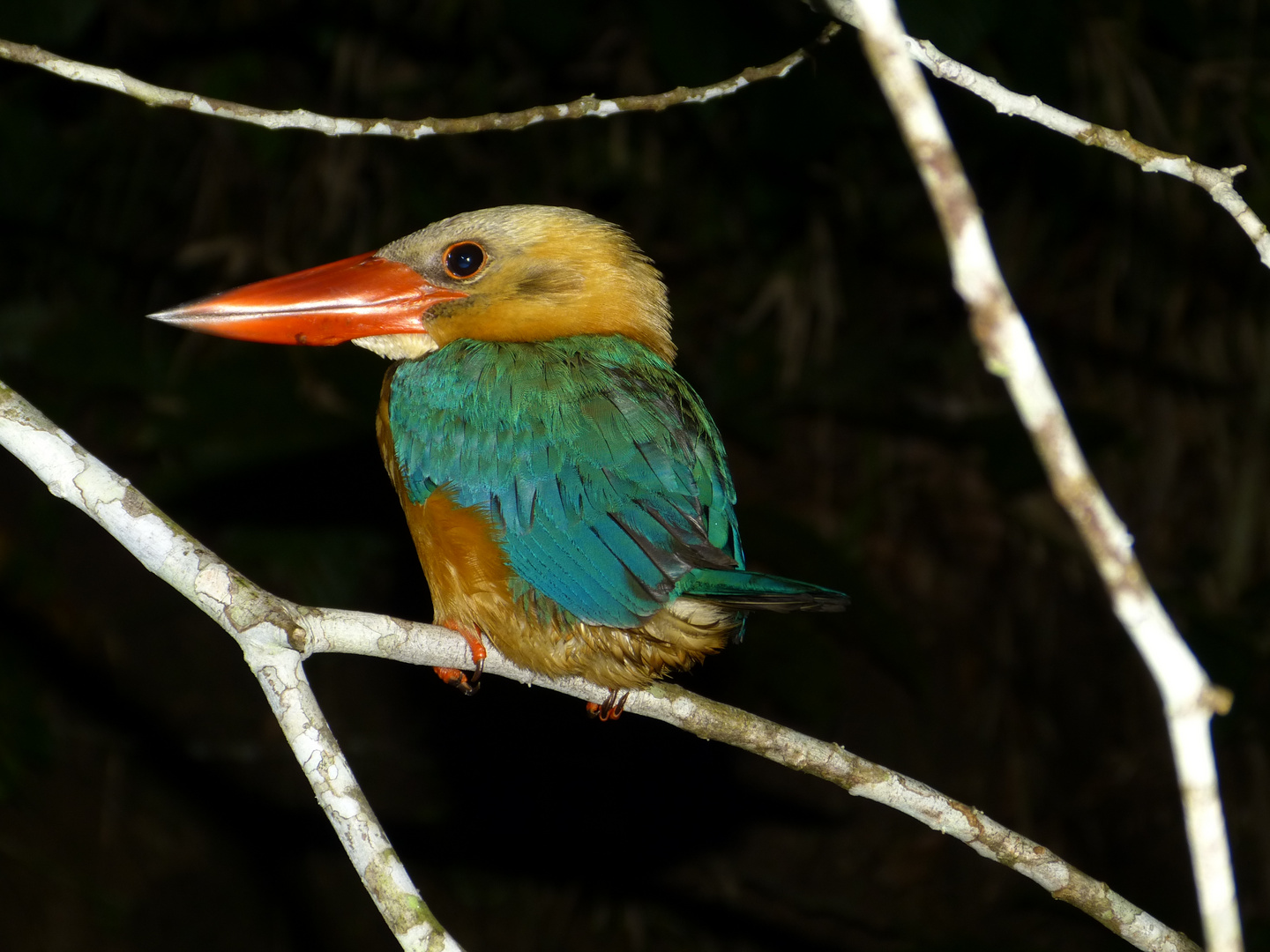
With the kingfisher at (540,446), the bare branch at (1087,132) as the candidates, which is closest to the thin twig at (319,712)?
the kingfisher at (540,446)

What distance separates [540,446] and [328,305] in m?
0.60

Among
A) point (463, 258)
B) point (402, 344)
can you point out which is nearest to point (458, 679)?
point (402, 344)

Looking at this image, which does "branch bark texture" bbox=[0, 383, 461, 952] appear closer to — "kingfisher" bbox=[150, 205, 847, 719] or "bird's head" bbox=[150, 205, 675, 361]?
"kingfisher" bbox=[150, 205, 847, 719]

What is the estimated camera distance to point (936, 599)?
18.2 feet

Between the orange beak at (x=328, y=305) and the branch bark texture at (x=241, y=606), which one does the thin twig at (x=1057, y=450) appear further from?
the orange beak at (x=328, y=305)

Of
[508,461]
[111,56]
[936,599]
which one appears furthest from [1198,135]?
[111,56]

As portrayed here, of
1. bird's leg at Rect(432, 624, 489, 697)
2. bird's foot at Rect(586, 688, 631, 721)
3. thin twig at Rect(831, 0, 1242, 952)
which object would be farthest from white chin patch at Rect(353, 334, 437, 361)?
thin twig at Rect(831, 0, 1242, 952)

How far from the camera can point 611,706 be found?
2227 mm

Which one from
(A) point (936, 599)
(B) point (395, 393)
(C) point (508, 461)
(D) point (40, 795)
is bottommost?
(D) point (40, 795)

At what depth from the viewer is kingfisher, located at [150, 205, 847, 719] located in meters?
2.03

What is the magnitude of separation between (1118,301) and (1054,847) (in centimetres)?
244

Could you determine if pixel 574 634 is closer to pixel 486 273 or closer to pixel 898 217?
pixel 486 273

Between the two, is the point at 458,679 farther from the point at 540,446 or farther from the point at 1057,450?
the point at 1057,450

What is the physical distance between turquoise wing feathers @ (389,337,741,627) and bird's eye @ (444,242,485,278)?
0.68 ft
